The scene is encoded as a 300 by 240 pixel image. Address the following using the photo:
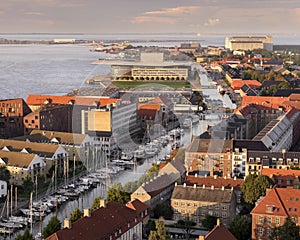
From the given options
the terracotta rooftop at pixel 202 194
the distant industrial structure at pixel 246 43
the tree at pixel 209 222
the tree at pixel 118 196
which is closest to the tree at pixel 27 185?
the tree at pixel 118 196

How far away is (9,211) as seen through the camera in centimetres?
787

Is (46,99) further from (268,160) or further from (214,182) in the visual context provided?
(214,182)

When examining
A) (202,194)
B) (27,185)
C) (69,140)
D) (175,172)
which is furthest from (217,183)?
(69,140)

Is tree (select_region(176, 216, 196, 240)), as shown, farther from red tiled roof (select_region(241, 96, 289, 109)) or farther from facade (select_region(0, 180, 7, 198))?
red tiled roof (select_region(241, 96, 289, 109))

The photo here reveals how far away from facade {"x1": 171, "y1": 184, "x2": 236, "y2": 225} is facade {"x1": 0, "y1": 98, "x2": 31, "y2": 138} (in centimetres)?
618

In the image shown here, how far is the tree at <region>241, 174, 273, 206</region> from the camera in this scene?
24.7 ft

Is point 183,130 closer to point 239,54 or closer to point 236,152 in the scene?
point 236,152

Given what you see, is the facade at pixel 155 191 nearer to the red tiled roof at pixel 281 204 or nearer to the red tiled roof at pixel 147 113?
the red tiled roof at pixel 281 204

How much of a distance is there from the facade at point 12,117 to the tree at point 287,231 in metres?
8.08

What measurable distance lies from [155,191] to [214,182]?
3.08 feet

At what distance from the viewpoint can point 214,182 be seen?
807cm

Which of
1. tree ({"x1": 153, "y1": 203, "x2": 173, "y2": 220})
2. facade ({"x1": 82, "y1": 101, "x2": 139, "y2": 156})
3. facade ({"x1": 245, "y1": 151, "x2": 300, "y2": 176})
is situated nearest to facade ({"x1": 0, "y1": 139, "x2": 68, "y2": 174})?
facade ({"x1": 82, "y1": 101, "x2": 139, "y2": 156})

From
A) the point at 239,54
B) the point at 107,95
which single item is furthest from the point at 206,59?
the point at 107,95

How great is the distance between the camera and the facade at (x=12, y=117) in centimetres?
1264
